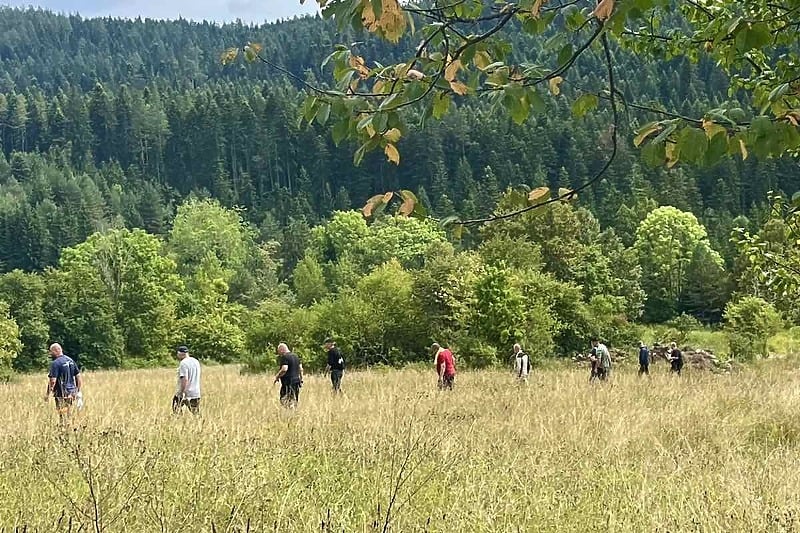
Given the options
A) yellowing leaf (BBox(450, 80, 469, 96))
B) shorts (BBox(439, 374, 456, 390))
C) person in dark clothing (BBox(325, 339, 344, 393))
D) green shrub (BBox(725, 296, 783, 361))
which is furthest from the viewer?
green shrub (BBox(725, 296, 783, 361))

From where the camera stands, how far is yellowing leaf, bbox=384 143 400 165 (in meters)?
2.58

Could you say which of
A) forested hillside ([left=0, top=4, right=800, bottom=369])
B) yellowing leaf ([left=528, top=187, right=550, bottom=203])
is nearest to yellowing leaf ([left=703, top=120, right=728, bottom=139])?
forested hillside ([left=0, top=4, right=800, bottom=369])

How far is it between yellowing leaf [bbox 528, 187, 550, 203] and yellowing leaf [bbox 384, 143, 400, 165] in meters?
0.47

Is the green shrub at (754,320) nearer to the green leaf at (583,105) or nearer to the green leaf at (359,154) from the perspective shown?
the green leaf at (583,105)

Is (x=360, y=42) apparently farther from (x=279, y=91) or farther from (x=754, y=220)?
(x=279, y=91)

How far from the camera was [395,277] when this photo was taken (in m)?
32.3

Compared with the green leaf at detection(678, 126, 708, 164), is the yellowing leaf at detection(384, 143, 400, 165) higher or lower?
higher

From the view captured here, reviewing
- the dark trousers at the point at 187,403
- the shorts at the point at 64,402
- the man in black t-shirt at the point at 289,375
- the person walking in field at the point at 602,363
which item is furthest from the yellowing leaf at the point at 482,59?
the person walking in field at the point at 602,363

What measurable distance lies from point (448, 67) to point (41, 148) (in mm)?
159681

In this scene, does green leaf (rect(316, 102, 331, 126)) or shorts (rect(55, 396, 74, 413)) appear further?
shorts (rect(55, 396, 74, 413))

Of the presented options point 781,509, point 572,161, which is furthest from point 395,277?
point 572,161

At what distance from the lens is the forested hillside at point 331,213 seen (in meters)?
31.1

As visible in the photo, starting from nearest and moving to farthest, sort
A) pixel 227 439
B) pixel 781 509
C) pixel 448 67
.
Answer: pixel 448 67
pixel 781 509
pixel 227 439

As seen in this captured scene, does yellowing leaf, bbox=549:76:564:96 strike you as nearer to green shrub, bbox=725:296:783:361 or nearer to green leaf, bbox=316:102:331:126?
green leaf, bbox=316:102:331:126
